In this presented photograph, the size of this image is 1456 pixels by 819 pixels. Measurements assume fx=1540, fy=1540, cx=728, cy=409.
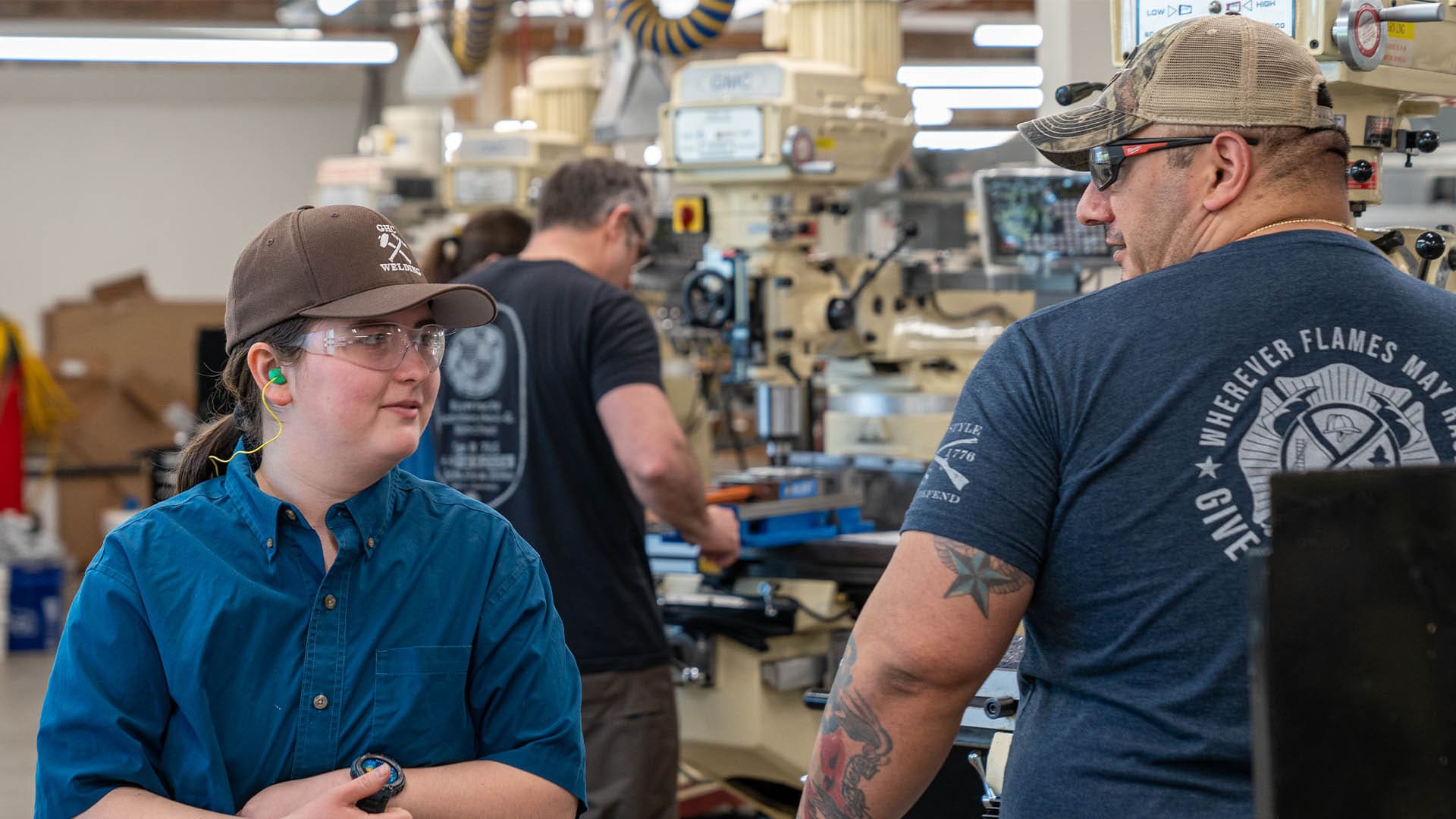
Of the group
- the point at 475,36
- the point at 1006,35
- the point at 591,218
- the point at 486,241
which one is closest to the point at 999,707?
the point at 591,218

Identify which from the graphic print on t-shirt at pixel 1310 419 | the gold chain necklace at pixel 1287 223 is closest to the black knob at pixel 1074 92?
the gold chain necklace at pixel 1287 223

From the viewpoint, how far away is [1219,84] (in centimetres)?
142

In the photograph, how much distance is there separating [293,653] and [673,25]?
132 inches

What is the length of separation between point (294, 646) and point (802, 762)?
2.06m

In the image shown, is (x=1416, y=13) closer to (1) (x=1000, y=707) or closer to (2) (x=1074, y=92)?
(2) (x=1074, y=92)

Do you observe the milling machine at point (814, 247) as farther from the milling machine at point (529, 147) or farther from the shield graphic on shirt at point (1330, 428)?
the shield graphic on shirt at point (1330, 428)

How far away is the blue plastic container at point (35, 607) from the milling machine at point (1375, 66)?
6.00m

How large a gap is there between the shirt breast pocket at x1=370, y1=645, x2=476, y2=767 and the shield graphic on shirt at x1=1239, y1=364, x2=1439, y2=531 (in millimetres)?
776

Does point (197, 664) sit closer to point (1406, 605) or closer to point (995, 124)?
point (1406, 605)

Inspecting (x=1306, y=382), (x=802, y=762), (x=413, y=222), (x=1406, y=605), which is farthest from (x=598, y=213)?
(x=413, y=222)

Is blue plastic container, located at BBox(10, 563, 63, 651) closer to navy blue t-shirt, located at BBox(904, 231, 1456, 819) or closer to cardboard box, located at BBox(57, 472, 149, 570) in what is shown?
cardboard box, located at BBox(57, 472, 149, 570)

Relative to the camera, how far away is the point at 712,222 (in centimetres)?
375

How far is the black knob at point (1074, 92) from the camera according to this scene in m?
1.93

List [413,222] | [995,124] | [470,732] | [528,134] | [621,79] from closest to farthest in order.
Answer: [470,732] → [621,79] → [528,134] → [413,222] → [995,124]
